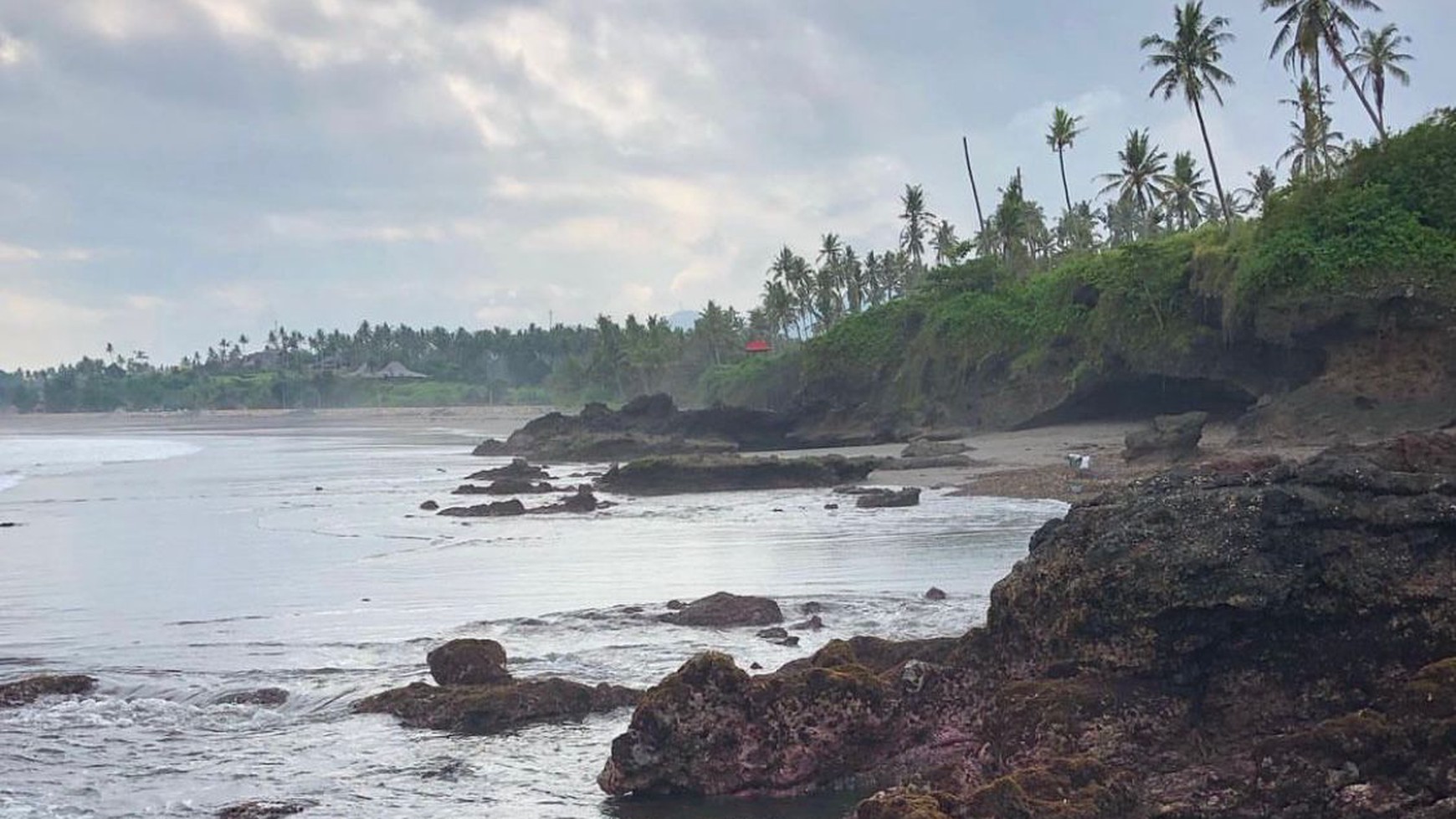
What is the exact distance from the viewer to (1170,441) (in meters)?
28.2

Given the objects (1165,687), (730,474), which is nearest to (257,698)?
(1165,687)

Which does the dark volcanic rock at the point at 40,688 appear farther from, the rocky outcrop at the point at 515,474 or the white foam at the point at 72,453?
the white foam at the point at 72,453

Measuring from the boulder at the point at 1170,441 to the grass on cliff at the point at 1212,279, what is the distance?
666 cm

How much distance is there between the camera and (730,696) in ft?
26.8

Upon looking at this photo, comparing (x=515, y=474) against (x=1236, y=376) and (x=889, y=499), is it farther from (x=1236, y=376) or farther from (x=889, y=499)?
(x=1236, y=376)

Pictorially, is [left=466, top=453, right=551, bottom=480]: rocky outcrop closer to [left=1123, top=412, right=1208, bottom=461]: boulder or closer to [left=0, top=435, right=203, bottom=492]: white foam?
[left=0, top=435, right=203, bottom=492]: white foam

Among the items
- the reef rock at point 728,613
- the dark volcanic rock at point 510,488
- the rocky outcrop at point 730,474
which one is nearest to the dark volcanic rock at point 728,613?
the reef rock at point 728,613

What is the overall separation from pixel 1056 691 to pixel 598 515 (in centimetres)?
2065

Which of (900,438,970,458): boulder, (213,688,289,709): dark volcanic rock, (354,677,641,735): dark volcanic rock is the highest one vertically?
(213,688,289,709): dark volcanic rock

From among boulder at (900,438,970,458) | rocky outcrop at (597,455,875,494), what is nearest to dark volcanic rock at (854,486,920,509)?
rocky outcrop at (597,455,875,494)

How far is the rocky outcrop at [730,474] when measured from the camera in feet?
110

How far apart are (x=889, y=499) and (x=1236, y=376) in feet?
51.4

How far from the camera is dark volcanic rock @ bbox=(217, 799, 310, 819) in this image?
8000 mm

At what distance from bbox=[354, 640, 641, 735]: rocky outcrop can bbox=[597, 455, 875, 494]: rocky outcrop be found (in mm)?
22352
